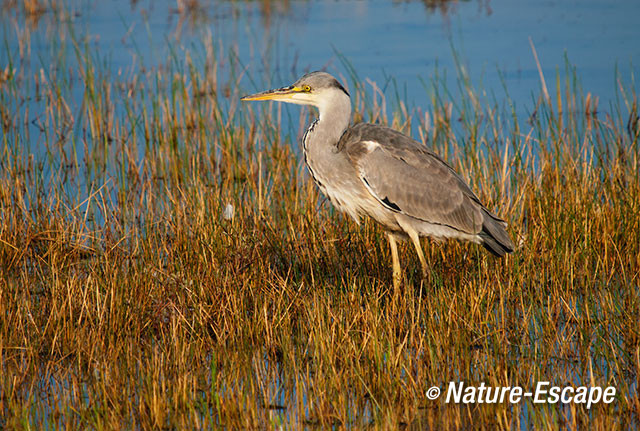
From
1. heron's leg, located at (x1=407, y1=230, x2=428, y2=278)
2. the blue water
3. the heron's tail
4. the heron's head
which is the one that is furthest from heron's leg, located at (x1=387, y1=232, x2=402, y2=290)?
the blue water

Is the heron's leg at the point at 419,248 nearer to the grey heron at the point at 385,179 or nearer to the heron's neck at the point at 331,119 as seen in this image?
the grey heron at the point at 385,179

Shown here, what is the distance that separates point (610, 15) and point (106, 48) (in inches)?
329

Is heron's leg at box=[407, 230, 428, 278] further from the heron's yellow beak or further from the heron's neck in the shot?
the heron's yellow beak

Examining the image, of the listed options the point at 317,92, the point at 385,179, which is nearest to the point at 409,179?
the point at 385,179

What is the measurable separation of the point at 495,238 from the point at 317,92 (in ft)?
4.69

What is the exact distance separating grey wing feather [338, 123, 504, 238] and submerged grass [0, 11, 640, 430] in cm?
33

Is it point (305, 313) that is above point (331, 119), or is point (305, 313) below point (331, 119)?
below

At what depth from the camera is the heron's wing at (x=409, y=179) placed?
5.32 meters

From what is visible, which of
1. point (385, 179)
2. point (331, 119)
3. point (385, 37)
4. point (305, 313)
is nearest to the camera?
point (305, 313)

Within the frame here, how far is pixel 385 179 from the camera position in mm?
5320

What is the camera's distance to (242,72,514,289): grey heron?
17.5ft

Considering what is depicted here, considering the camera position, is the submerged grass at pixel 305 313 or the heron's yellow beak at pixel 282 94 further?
the heron's yellow beak at pixel 282 94

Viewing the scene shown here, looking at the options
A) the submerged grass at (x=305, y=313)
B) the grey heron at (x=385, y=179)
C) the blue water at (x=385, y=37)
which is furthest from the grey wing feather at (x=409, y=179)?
the blue water at (x=385, y=37)

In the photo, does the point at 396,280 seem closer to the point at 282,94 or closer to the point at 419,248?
the point at 419,248
